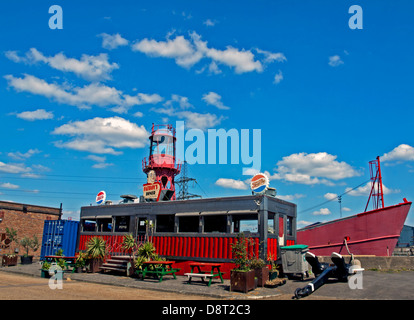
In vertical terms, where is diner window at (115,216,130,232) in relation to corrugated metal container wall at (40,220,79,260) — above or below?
above

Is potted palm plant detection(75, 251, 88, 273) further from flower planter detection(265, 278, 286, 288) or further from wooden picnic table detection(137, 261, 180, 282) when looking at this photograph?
flower planter detection(265, 278, 286, 288)

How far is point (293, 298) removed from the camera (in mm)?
12078

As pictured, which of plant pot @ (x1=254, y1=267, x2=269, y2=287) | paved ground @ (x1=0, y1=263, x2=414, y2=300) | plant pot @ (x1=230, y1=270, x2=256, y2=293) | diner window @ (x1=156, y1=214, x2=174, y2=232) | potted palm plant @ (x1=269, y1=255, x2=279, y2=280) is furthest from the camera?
diner window @ (x1=156, y1=214, x2=174, y2=232)

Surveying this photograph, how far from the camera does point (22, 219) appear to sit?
3741cm

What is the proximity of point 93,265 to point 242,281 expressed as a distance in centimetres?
1067

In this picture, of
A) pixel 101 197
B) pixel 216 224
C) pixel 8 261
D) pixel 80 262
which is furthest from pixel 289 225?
pixel 8 261

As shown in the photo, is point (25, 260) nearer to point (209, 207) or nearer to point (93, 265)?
point (93, 265)

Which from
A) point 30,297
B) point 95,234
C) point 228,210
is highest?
point 228,210

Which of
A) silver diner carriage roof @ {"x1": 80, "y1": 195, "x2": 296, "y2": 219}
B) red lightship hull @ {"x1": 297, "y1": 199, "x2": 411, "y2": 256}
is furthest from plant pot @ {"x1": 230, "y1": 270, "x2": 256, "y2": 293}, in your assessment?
red lightship hull @ {"x1": 297, "y1": 199, "x2": 411, "y2": 256}

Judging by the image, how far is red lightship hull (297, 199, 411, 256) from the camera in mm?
24594

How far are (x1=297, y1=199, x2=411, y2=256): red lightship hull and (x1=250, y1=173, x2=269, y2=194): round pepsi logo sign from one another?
9.18 metres
